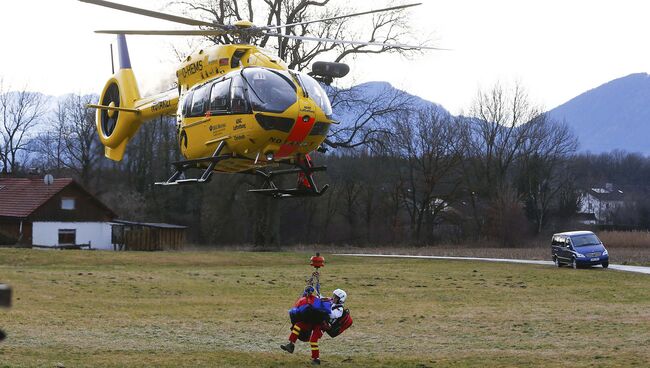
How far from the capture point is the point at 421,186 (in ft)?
286

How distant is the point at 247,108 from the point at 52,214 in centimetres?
5119

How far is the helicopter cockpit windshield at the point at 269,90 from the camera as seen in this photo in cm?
1812

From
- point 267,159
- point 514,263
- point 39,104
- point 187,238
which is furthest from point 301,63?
point 39,104

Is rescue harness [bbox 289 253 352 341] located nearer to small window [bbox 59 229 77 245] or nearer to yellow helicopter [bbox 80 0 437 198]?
yellow helicopter [bbox 80 0 437 198]

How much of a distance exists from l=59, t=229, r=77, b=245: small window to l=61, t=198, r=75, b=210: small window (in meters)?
1.72

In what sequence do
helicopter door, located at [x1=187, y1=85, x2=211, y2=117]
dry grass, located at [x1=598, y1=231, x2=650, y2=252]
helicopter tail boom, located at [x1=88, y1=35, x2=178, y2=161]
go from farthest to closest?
dry grass, located at [x1=598, y1=231, x2=650, y2=252], helicopter tail boom, located at [x1=88, y1=35, x2=178, y2=161], helicopter door, located at [x1=187, y1=85, x2=211, y2=117]

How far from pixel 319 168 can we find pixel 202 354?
488cm

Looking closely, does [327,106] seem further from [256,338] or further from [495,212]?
[495,212]

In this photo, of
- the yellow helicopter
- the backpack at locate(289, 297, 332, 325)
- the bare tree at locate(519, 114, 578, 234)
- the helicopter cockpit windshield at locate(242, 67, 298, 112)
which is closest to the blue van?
the yellow helicopter

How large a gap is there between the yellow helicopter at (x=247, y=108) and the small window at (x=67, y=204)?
4764cm

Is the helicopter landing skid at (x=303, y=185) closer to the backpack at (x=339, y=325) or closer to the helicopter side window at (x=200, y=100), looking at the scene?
the helicopter side window at (x=200, y=100)

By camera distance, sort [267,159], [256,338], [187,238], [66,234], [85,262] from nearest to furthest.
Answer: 1. [267,159]
2. [256,338]
3. [85,262]
4. [66,234]
5. [187,238]

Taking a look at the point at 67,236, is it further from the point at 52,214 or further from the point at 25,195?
the point at 25,195

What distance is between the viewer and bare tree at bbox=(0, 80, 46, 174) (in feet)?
266
